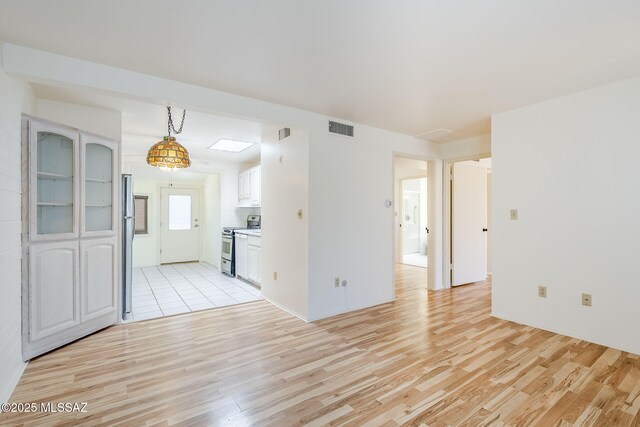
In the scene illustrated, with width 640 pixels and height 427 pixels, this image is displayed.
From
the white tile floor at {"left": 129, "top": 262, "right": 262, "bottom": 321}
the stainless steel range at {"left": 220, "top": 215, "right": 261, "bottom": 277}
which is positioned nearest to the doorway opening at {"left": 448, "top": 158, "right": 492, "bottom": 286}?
the white tile floor at {"left": 129, "top": 262, "right": 262, "bottom": 321}

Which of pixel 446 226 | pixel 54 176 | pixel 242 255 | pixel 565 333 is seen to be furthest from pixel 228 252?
pixel 565 333

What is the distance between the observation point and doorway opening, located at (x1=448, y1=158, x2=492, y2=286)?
15.8 feet

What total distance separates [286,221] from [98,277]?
2053mm

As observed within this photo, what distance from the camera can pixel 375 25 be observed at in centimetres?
180

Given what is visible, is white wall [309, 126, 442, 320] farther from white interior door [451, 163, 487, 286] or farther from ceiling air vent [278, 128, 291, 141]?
white interior door [451, 163, 487, 286]

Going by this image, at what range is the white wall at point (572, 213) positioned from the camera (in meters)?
2.60

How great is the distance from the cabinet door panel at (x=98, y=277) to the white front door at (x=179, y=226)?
14.5 feet

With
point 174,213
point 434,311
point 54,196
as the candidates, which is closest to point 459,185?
point 434,311

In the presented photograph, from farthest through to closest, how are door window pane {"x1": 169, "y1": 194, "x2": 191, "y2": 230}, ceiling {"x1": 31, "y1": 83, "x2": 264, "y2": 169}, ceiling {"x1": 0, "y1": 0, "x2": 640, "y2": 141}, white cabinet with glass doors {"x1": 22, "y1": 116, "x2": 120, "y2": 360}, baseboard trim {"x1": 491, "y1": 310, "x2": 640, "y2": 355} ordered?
1. door window pane {"x1": 169, "y1": 194, "x2": 191, "y2": 230}
2. ceiling {"x1": 31, "y1": 83, "x2": 264, "y2": 169}
3. baseboard trim {"x1": 491, "y1": 310, "x2": 640, "y2": 355}
4. white cabinet with glass doors {"x1": 22, "y1": 116, "x2": 120, "y2": 360}
5. ceiling {"x1": 0, "y1": 0, "x2": 640, "y2": 141}

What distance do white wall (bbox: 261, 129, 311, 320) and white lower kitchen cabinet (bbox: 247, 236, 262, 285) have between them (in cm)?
44

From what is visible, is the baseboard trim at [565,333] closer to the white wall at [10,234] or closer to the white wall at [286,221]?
the white wall at [286,221]

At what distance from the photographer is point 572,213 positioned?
2906mm

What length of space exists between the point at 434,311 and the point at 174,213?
21.4 ft

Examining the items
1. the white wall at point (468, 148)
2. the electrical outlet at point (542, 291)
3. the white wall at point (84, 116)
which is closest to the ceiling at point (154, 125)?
the white wall at point (84, 116)
